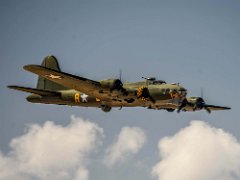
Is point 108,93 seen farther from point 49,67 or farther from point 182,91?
point 49,67

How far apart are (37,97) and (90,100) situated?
5.01 meters

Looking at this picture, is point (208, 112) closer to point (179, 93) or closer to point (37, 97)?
point (179, 93)

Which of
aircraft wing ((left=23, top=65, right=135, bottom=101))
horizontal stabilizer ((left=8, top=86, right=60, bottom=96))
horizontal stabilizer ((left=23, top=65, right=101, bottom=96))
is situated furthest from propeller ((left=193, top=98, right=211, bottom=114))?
horizontal stabilizer ((left=8, top=86, right=60, bottom=96))

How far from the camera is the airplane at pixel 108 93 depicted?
2891 centimetres

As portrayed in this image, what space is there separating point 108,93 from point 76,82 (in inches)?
97.4

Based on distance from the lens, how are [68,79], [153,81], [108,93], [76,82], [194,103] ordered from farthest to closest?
[194,103]
[153,81]
[108,93]
[76,82]
[68,79]

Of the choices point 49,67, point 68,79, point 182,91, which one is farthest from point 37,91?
point 182,91

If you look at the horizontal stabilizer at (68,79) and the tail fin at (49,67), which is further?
the tail fin at (49,67)

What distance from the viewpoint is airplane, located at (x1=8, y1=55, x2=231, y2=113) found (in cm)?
2891

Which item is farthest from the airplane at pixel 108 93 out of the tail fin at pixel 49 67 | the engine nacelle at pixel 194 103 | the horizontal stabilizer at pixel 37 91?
the tail fin at pixel 49 67

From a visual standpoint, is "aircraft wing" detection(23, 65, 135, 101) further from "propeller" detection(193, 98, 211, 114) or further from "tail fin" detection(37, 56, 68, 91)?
"propeller" detection(193, 98, 211, 114)

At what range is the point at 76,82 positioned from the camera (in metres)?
29.4

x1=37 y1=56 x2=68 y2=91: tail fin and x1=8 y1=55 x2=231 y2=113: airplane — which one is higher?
x1=37 y1=56 x2=68 y2=91: tail fin

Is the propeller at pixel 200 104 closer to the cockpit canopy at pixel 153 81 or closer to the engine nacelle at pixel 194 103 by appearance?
the engine nacelle at pixel 194 103
